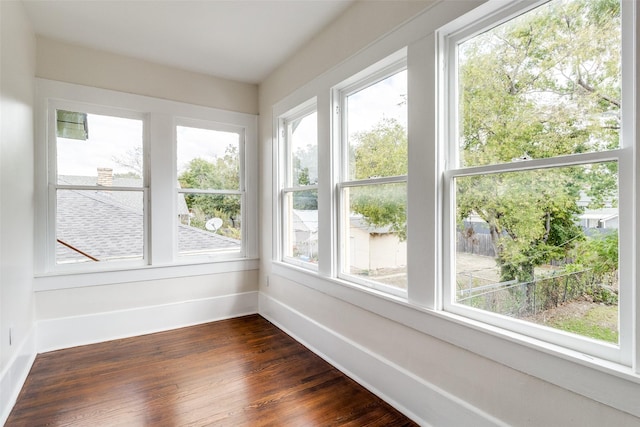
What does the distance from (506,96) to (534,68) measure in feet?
0.48

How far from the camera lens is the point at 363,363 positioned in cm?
220

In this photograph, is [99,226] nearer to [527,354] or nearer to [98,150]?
[98,150]

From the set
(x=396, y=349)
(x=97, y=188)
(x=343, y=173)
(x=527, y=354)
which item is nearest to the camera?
(x=527, y=354)

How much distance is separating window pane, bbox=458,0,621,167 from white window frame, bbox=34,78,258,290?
8.58 ft

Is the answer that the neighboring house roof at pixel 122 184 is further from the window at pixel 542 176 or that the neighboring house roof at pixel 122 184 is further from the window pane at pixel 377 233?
the window at pixel 542 176

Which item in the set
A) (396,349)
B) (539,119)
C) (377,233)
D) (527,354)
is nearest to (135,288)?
(377,233)

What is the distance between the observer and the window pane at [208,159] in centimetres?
342

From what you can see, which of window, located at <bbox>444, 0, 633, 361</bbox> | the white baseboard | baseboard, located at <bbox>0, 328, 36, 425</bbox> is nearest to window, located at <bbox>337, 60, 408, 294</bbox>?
window, located at <bbox>444, 0, 633, 361</bbox>

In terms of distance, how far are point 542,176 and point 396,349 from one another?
4.13 feet

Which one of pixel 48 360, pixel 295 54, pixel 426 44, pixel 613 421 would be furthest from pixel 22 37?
pixel 613 421

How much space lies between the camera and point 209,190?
3531mm

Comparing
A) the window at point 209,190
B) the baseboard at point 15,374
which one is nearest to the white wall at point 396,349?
the window at point 209,190

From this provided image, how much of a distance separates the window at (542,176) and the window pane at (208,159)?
2584mm

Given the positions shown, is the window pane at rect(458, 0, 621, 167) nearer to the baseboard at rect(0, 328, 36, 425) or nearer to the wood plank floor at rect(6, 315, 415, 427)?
the wood plank floor at rect(6, 315, 415, 427)
